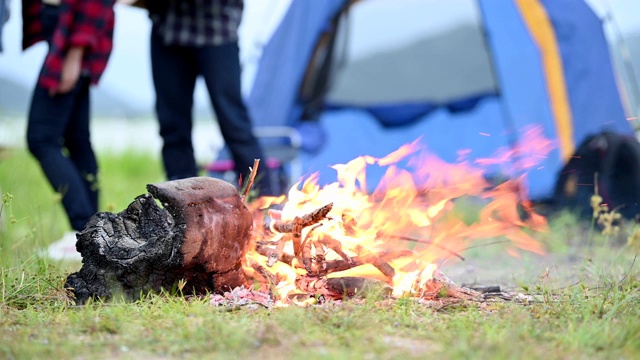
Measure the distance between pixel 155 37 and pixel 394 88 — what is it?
4.58m

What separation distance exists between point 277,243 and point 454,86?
17.5 ft

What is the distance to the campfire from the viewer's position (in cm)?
250

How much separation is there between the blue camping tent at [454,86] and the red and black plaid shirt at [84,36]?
1.85 meters

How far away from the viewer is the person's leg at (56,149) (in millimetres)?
3627

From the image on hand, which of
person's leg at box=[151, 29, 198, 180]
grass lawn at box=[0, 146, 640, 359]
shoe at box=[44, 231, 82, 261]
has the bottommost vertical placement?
shoe at box=[44, 231, 82, 261]

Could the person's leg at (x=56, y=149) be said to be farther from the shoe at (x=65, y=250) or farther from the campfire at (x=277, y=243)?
the campfire at (x=277, y=243)

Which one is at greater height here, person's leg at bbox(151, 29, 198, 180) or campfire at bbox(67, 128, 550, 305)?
person's leg at bbox(151, 29, 198, 180)

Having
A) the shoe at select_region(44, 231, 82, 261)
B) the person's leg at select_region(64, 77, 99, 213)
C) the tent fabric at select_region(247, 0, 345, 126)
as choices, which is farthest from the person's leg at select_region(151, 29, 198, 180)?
the tent fabric at select_region(247, 0, 345, 126)

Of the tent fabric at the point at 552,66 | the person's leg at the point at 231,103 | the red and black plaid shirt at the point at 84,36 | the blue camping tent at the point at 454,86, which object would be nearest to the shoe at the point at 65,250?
the red and black plaid shirt at the point at 84,36

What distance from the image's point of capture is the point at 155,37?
13.2 ft

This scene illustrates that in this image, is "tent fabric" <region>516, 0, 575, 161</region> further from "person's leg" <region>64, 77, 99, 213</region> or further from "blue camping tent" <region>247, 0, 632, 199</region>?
"person's leg" <region>64, 77, 99, 213</region>

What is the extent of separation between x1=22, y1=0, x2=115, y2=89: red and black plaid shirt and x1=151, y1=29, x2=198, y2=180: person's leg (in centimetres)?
35

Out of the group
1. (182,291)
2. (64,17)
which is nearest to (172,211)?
(182,291)

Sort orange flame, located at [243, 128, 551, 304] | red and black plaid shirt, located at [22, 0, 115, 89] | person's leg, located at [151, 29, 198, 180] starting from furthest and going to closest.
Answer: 1. person's leg, located at [151, 29, 198, 180]
2. red and black plaid shirt, located at [22, 0, 115, 89]
3. orange flame, located at [243, 128, 551, 304]
